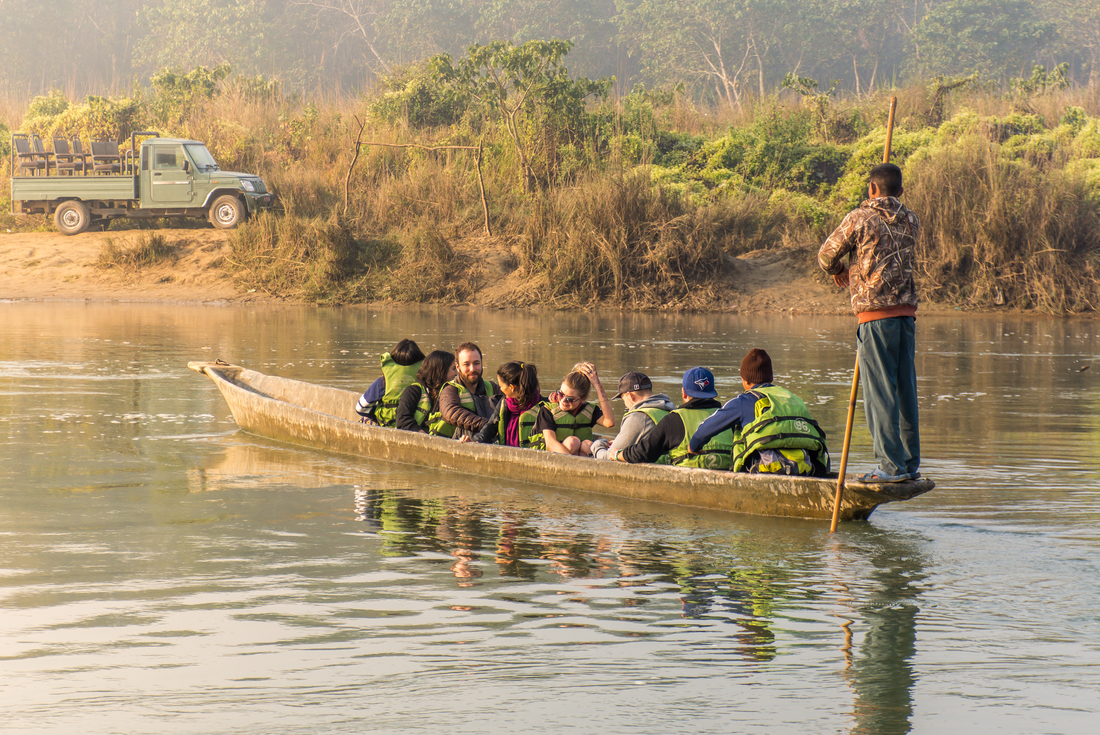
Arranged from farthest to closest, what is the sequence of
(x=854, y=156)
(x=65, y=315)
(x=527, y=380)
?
1. (x=854, y=156)
2. (x=65, y=315)
3. (x=527, y=380)

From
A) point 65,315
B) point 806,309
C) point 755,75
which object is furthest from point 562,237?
point 755,75

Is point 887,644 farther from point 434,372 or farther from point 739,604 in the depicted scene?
point 434,372

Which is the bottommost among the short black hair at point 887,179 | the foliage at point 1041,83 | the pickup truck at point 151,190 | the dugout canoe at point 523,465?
the dugout canoe at point 523,465

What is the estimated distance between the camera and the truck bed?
2717 centimetres

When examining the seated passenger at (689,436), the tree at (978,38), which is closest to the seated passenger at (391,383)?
the seated passenger at (689,436)

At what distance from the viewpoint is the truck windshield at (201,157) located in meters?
27.0

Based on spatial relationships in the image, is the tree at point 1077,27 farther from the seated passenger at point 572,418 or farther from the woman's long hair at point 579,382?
the woman's long hair at point 579,382

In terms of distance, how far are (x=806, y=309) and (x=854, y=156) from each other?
202 inches

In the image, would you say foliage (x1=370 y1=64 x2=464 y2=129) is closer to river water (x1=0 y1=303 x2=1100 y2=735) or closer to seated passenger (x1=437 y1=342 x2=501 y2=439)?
river water (x1=0 y1=303 x2=1100 y2=735)

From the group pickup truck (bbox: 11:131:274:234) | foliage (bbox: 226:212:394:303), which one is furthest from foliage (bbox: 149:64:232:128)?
foliage (bbox: 226:212:394:303)

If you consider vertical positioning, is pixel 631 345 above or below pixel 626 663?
above

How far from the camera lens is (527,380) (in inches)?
324

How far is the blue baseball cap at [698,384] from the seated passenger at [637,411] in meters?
0.32

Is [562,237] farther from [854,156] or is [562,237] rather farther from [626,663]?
[626,663]
